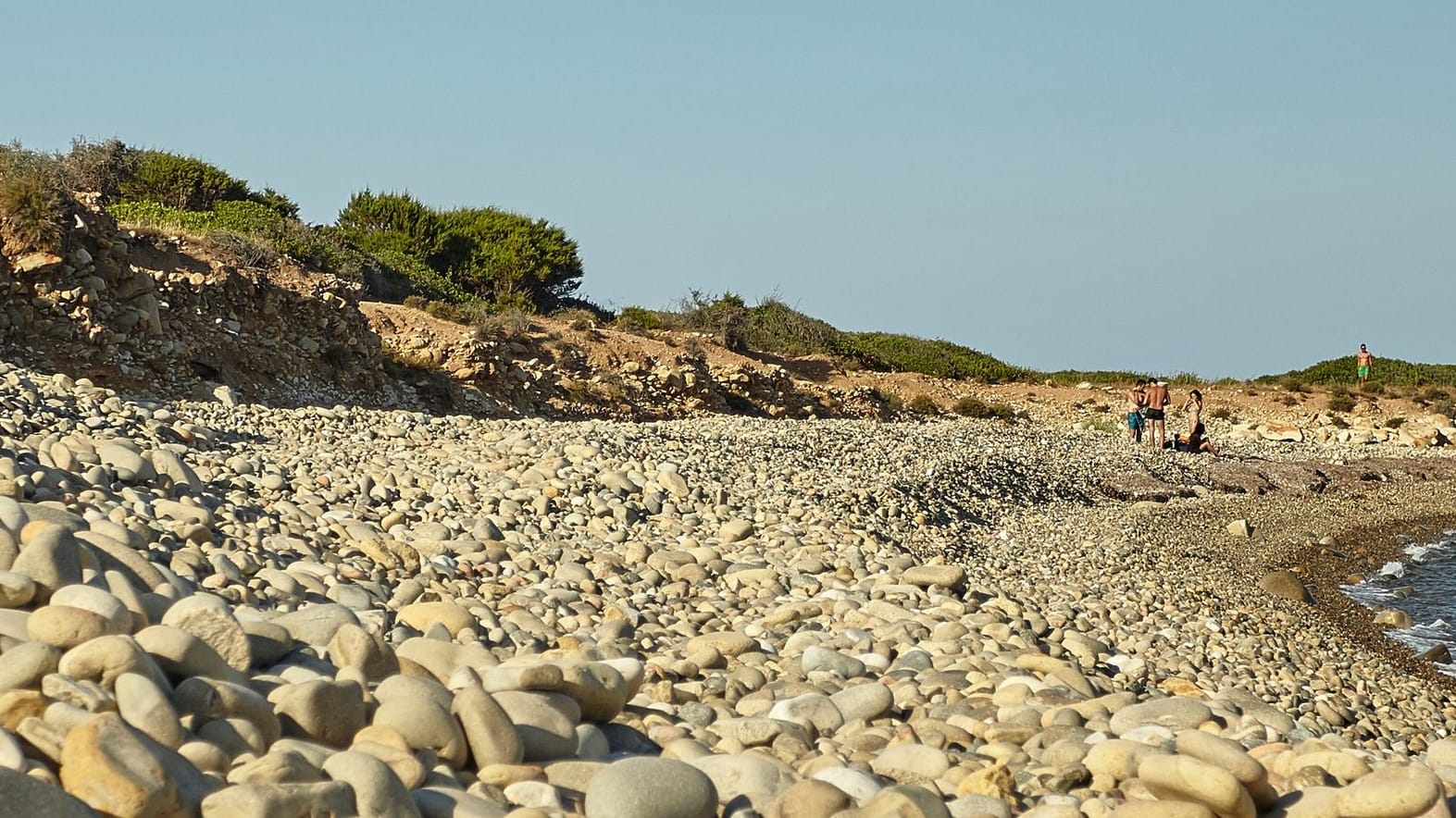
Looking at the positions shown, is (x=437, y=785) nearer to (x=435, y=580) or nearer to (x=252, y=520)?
(x=435, y=580)

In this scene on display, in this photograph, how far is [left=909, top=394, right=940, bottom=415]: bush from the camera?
100ft

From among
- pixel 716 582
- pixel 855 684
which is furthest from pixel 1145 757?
pixel 716 582

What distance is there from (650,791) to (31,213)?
14856 mm

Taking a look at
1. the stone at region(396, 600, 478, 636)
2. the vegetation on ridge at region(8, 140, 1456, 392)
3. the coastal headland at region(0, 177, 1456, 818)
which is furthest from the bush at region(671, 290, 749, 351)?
the stone at region(396, 600, 478, 636)

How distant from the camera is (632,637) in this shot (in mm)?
6922

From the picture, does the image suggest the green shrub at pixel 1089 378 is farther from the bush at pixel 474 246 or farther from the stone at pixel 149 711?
the stone at pixel 149 711

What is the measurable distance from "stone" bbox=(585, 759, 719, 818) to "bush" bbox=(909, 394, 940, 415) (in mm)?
26960

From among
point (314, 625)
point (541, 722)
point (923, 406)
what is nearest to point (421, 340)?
point (923, 406)

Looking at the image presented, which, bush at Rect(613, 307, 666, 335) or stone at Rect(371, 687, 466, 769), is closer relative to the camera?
stone at Rect(371, 687, 466, 769)

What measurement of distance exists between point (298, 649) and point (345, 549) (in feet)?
10.8

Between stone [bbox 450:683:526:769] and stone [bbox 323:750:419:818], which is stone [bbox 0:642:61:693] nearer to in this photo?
stone [bbox 323:750:419:818]

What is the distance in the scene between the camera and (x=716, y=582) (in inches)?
331

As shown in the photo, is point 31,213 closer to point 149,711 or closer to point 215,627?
point 215,627

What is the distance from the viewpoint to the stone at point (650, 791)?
356 cm
